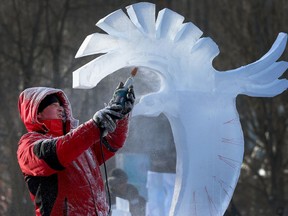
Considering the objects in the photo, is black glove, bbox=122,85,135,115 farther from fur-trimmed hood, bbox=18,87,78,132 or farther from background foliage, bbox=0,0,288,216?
background foliage, bbox=0,0,288,216

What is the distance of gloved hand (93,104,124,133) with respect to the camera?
16.8ft


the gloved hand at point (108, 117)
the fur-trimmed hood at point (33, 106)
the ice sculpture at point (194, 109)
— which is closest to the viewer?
the gloved hand at point (108, 117)

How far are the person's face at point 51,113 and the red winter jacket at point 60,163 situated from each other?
0.03 m

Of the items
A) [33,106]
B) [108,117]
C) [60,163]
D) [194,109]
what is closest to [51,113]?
[33,106]

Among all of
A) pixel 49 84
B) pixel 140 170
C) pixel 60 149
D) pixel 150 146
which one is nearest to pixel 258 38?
pixel 49 84

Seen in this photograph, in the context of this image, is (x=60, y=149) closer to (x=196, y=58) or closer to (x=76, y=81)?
(x=76, y=81)

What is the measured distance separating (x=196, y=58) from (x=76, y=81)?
79 centimetres

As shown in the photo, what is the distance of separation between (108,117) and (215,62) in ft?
41.9

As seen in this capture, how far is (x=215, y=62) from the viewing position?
17.8 metres

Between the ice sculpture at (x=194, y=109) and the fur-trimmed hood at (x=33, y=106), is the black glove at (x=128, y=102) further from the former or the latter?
the ice sculpture at (x=194, y=109)

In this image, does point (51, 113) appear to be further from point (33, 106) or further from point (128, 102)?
point (128, 102)

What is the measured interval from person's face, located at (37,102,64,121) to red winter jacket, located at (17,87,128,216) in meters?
0.03

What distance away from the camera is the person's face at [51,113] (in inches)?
216

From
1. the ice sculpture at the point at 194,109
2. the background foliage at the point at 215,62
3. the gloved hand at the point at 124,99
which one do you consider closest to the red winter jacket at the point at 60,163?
the gloved hand at the point at 124,99
